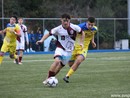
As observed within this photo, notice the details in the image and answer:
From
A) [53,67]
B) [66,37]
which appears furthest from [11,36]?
[53,67]

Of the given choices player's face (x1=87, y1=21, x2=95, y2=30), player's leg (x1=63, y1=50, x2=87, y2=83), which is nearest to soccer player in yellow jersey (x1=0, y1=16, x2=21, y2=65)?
player's face (x1=87, y1=21, x2=95, y2=30)

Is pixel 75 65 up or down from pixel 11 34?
down

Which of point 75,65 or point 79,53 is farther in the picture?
point 79,53

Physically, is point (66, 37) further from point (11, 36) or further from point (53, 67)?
point (11, 36)

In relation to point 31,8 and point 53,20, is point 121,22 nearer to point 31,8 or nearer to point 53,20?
point 53,20

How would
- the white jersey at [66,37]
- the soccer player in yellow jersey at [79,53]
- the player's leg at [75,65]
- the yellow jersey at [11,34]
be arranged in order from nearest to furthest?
the white jersey at [66,37] → the player's leg at [75,65] → the soccer player in yellow jersey at [79,53] → the yellow jersey at [11,34]

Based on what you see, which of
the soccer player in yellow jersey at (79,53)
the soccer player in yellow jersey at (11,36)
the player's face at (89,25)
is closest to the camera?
the soccer player in yellow jersey at (79,53)

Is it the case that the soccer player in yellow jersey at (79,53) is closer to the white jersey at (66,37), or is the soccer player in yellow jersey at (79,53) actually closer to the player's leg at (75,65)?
the player's leg at (75,65)

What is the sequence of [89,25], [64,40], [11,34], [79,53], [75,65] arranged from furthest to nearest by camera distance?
[11,34], [89,25], [79,53], [75,65], [64,40]

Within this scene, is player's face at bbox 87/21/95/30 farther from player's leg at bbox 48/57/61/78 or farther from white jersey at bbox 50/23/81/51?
player's leg at bbox 48/57/61/78

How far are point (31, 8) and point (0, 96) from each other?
46.4 meters

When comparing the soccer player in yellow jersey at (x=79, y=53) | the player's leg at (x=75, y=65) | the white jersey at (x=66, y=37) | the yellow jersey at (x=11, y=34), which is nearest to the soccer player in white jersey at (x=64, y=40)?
the white jersey at (x=66, y=37)

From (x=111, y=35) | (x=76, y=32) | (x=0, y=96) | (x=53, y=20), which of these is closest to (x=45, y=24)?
(x=53, y=20)

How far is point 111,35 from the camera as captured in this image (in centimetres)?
4481
